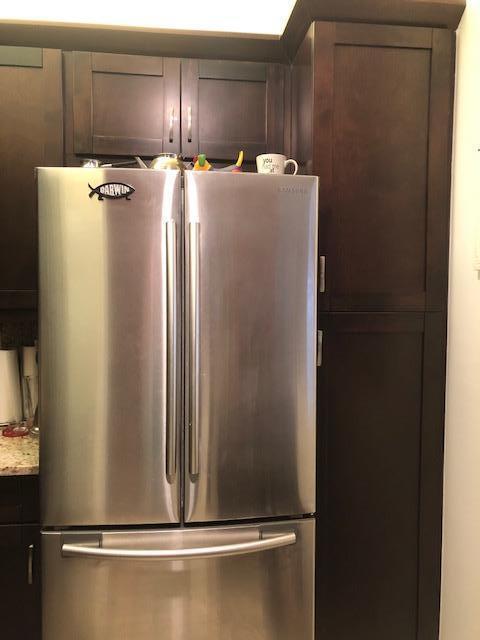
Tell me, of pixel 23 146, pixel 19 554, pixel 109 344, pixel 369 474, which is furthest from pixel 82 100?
pixel 369 474

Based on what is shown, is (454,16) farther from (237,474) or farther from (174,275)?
(237,474)

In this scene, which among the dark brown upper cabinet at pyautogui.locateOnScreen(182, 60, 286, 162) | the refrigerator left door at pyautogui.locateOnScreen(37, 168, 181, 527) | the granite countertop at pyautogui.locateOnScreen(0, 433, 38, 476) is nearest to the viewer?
the refrigerator left door at pyautogui.locateOnScreen(37, 168, 181, 527)

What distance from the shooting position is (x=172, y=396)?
4.74 ft

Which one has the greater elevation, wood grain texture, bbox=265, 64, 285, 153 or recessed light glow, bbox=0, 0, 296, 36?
recessed light glow, bbox=0, 0, 296, 36

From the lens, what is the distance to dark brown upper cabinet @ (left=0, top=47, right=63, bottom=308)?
71.9 inches

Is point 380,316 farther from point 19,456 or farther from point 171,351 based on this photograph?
point 19,456

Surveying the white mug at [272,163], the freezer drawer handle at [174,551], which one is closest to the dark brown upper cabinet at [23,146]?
the white mug at [272,163]

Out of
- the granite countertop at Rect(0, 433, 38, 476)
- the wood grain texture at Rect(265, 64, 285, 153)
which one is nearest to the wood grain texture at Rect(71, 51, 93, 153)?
the wood grain texture at Rect(265, 64, 285, 153)

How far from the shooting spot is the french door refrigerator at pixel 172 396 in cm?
142

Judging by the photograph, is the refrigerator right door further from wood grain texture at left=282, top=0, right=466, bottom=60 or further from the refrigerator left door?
wood grain texture at left=282, top=0, right=466, bottom=60

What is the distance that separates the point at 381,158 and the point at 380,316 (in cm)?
52

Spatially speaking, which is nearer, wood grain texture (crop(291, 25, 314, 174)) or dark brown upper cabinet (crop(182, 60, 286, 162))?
wood grain texture (crop(291, 25, 314, 174))

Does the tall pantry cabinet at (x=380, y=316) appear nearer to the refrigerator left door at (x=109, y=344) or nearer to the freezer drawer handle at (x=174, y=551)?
the freezer drawer handle at (x=174, y=551)

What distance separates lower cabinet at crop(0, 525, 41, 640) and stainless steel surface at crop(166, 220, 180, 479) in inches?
21.0
